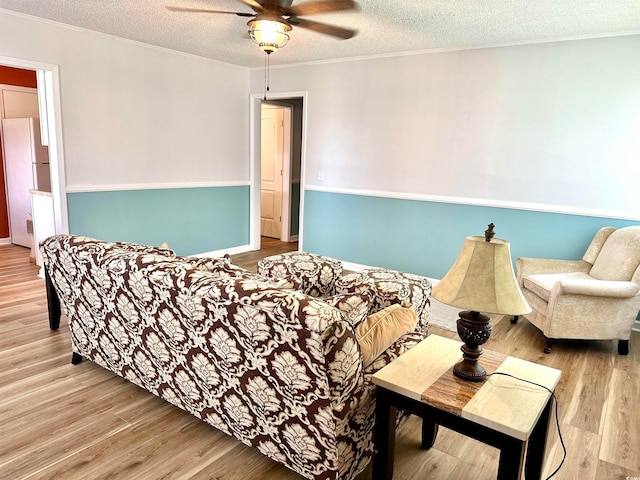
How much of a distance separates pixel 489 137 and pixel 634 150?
Result: 1.17 metres

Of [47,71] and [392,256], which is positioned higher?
[47,71]

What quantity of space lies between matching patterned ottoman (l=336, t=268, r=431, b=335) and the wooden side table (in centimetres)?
71

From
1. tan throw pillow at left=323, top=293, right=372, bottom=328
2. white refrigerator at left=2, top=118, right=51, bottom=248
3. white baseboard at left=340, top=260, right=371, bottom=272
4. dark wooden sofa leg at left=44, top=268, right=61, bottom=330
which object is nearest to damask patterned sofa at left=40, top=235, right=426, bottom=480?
tan throw pillow at left=323, top=293, right=372, bottom=328

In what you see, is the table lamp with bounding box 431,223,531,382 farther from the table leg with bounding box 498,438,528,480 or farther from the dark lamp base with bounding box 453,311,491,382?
the table leg with bounding box 498,438,528,480

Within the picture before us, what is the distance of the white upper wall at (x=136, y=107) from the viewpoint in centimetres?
402

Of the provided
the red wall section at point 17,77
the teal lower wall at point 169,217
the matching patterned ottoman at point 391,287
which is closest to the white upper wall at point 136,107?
the teal lower wall at point 169,217

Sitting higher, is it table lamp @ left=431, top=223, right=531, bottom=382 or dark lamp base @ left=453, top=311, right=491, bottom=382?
table lamp @ left=431, top=223, right=531, bottom=382

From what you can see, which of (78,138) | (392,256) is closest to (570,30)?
(392,256)

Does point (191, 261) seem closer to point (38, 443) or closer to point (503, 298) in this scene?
point (38, 443)

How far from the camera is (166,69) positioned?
481 cm

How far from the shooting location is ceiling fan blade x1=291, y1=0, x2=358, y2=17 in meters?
2.95

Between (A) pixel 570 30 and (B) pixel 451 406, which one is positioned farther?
(A) pixel 570 30

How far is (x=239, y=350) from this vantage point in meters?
1.72

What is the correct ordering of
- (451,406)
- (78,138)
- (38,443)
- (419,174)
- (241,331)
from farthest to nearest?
(419,174)
(78,138)
(38,443)
(241,331)
(451,406)
